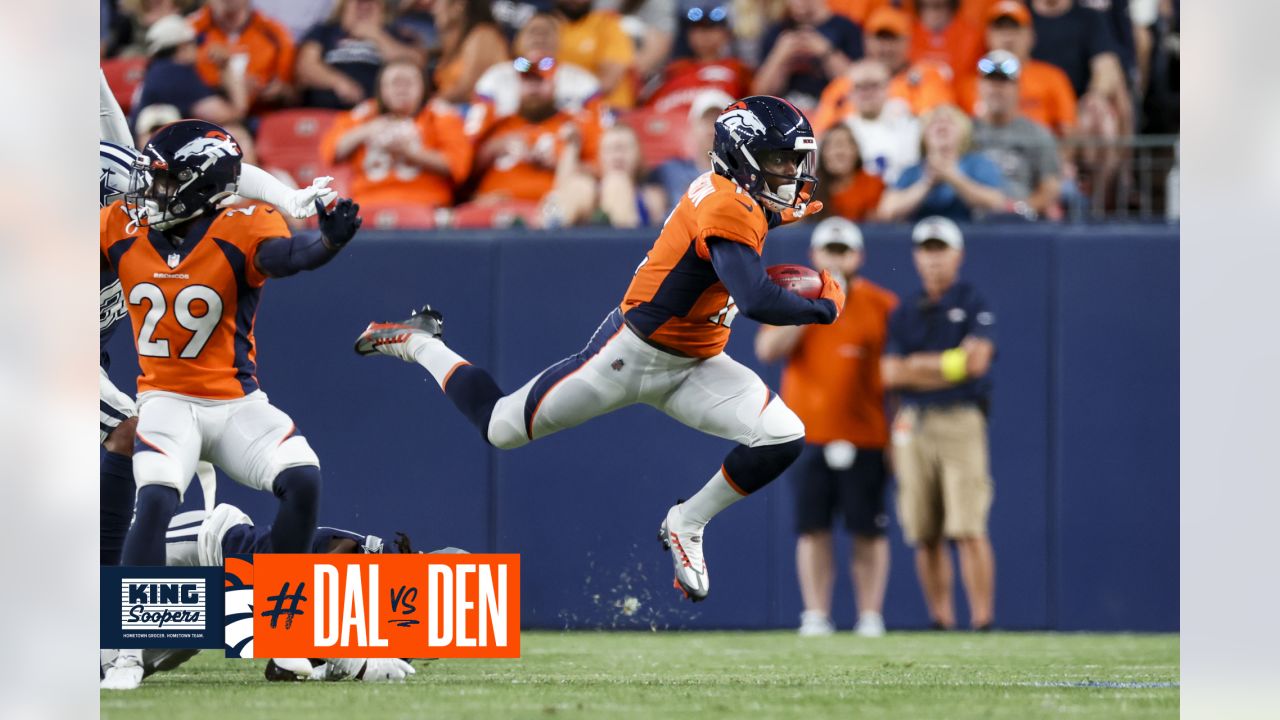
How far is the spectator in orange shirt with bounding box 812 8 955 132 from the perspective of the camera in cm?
675

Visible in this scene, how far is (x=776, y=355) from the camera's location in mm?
6031

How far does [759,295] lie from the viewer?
4391 millimetres

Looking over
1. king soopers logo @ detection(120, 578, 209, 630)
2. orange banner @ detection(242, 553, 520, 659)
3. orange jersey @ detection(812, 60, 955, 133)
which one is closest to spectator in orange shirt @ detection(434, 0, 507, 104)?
orange jersey @ detection(812, 60, 955, 133)

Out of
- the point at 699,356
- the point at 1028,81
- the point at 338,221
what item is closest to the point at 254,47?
the point at 338,221

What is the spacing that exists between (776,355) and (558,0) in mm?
2178

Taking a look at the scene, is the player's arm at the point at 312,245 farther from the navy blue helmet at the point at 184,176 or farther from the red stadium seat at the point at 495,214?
the red stadium seat at the point at 495,214

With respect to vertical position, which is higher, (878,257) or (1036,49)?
(1036,49)

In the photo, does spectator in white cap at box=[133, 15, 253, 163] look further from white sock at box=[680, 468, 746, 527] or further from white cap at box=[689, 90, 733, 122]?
white sock at box=[680, 468, 746, 527]

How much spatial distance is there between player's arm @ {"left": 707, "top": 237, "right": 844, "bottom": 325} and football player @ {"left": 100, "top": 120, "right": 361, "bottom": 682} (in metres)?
1.14

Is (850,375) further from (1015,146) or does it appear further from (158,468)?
(158,468)
